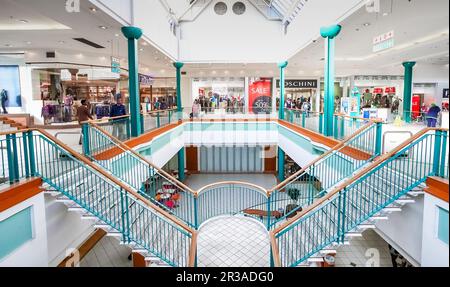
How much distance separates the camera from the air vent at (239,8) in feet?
59.0

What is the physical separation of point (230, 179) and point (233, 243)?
11.6 m

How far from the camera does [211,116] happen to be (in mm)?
17172

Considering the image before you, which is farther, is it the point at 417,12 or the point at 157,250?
the point at 417,12

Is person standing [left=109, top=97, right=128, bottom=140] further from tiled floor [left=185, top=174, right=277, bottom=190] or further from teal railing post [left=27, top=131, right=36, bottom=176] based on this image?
tiled floor [left=185, top=174, right=277, bottom=190]

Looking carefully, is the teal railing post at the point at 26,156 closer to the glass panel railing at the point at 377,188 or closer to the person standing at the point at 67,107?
the glass panel railing at the point at 377,188

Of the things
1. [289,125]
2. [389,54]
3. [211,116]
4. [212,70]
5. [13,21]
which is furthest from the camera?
[212,70]

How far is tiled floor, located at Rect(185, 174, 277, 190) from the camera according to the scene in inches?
714

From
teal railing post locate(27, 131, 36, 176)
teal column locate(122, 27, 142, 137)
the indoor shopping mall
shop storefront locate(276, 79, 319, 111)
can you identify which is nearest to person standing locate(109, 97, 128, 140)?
the indoor shopping mall

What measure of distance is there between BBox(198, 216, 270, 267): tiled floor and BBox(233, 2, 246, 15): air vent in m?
13.3

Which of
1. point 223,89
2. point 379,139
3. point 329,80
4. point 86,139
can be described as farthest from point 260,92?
point 86,139

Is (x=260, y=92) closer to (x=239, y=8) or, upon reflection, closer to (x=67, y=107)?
(x=239, y=8)
